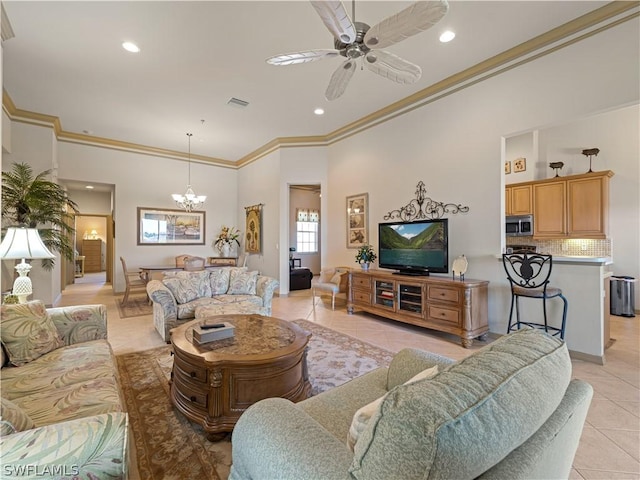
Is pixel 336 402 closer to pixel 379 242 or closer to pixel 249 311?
pixel 249 311

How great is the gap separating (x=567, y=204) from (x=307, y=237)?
22.7ft

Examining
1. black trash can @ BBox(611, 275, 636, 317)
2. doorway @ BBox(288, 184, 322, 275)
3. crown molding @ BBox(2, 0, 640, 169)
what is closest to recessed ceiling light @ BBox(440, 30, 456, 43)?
crown molding @ BBox(2, 0, 640, 169)

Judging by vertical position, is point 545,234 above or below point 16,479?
above

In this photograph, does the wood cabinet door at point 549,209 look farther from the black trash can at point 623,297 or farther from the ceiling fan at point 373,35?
the ceiling fan at point 373,35

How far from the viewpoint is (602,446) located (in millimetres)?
1824

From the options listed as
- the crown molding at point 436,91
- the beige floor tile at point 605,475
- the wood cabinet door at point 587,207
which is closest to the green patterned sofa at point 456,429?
the beige floor tile at point 605,475

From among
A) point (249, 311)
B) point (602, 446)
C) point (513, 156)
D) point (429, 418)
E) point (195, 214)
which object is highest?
point (513, 156)

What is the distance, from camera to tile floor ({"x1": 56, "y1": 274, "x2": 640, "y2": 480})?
5.69 feet

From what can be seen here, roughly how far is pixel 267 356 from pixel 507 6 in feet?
12.4

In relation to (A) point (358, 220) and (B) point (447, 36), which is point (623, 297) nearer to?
(A) point (358, 220)

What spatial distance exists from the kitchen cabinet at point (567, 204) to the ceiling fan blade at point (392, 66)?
4189 mm

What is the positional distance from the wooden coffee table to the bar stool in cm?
253

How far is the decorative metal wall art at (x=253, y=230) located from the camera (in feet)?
24.4

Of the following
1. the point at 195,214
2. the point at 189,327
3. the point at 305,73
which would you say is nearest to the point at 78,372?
the point at 189,327
